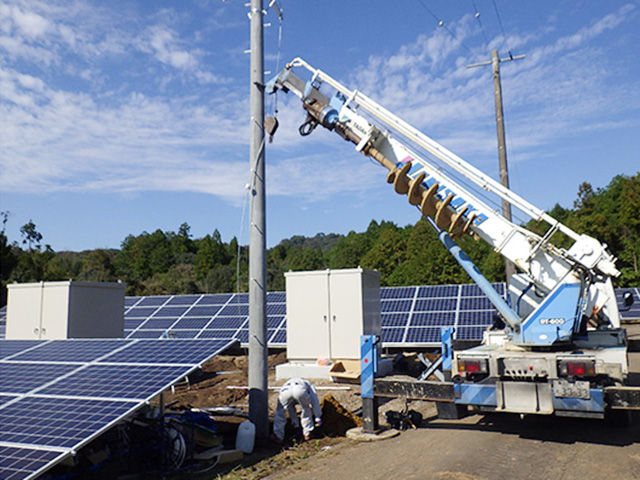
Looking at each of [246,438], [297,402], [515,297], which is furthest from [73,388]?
[515,297]

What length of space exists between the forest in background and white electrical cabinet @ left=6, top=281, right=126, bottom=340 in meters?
21.0

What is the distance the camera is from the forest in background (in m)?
48.7

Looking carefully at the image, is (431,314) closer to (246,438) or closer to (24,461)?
(246,438)

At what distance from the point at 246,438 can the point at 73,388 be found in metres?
2.55

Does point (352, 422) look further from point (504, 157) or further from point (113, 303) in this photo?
point (504, 157)

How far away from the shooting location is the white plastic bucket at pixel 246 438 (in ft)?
26.0

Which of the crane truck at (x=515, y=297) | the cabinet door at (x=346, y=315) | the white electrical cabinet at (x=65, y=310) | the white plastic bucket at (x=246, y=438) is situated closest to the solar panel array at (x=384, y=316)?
the cabinet door at (x=346, y=315)

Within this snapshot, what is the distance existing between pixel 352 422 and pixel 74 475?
444 cm

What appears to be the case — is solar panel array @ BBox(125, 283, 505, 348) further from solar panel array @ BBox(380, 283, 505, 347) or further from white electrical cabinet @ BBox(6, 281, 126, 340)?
white electrical cabinet @ BBox(6, 281, 126, 340)

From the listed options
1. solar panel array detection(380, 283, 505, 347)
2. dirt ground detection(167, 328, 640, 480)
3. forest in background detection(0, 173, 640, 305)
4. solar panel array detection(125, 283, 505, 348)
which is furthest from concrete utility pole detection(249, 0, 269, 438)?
forest in background detection(0, 173, 640, 305)

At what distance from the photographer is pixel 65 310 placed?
15.0 meters

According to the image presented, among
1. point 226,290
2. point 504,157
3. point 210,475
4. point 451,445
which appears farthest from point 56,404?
point 226,290

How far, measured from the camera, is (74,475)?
21.8ft

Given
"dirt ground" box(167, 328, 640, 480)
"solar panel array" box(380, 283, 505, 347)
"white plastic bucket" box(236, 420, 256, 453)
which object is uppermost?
"solar panel array" box(380, 283, 505, 347)
